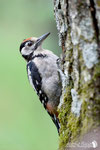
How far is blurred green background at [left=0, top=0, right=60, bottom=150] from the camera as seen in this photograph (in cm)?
748

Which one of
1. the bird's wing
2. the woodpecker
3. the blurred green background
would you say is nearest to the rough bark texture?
the woodpecker

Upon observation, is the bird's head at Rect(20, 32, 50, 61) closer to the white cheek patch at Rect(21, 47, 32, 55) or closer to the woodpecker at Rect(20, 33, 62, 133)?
the white cheek patch at Rect(21, 47, 32, 55)

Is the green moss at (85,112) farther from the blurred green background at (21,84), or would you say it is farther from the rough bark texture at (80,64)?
the blurred green background at (21,84)

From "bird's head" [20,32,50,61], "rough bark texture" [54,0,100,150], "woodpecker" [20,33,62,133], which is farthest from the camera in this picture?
"bird's head" [20,32,50,61]

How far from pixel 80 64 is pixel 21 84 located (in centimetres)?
634

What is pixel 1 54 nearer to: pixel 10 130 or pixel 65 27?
pixel 10 130

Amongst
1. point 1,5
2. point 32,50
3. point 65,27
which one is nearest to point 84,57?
point 65,27

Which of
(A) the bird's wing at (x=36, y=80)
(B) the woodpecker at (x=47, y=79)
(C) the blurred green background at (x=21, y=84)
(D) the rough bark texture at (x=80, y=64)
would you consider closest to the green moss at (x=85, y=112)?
(D) the rough bark texture at (x=80, y=64)

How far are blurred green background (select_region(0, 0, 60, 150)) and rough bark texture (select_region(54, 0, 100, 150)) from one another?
12.0ft

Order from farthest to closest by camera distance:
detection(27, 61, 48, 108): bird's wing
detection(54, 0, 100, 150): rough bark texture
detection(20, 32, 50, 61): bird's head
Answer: detection(20, 32, 50, 61): bird's head → detection(27, 61, 48, 108): bird's wing → detection(54, 0, 100, 150): rough bark texture

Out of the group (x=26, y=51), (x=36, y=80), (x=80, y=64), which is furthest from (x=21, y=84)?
(x=80, y=64)

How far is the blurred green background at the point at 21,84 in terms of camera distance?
748 centimetres

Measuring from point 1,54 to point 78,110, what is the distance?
694 cm

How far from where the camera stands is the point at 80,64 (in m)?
3.20
